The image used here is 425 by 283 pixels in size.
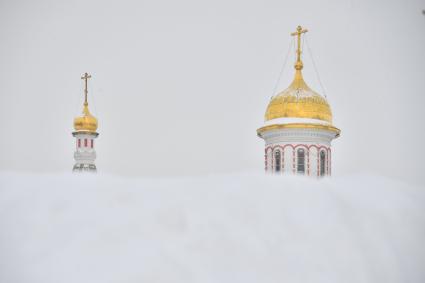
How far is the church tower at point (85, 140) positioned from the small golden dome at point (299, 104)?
29.3 ft

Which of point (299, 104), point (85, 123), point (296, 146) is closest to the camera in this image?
point (299, 104)

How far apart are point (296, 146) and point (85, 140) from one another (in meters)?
9.87

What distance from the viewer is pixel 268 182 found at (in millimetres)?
4980

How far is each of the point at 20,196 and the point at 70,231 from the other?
28.2 inches

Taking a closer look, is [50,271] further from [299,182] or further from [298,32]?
[298,32]

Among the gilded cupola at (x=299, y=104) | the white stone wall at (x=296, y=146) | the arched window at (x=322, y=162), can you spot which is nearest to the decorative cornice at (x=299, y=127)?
the white stone wall at (x=296, y=146)

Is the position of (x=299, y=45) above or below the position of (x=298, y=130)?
above

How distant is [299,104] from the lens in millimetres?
14656

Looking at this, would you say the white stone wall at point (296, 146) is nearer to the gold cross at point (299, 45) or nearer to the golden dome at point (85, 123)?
the gold cross at point (299, 45)

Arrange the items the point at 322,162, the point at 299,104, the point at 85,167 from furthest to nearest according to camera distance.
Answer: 1. the point at 85,167
2. the point at 322,162
3. the point at 299,104

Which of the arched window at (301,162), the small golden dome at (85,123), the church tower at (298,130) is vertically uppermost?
the small golden dome at (85,123)

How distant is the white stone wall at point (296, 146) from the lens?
14945mm

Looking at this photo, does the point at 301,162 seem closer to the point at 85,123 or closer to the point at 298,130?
the point at 298,130

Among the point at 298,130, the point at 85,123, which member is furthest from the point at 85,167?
the point at 298,130
